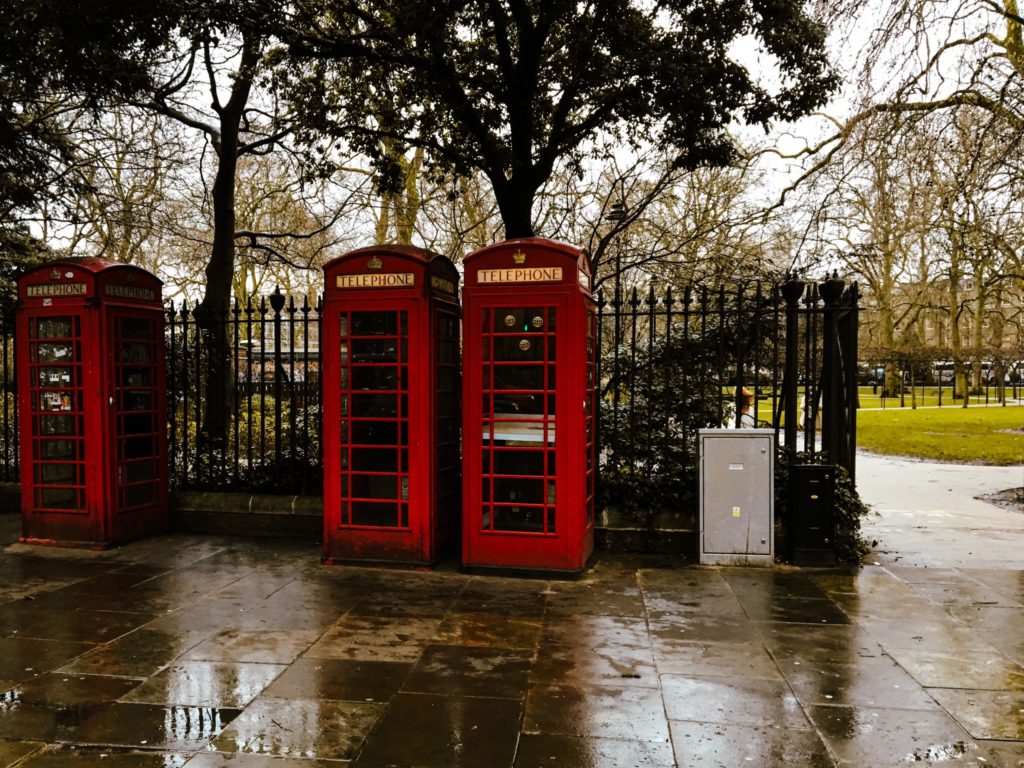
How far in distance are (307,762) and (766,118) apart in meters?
8.83

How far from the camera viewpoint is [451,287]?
6.90 meters

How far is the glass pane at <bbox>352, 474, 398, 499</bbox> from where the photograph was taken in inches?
258

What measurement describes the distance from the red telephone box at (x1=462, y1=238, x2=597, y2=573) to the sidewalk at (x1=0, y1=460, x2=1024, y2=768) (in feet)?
1.28

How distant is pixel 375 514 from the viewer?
21.7ft

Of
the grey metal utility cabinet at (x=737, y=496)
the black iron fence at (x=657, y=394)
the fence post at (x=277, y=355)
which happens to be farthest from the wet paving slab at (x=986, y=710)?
the fence post at (x=277, y=355)

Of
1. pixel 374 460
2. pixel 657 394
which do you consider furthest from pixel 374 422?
pixel 657 394

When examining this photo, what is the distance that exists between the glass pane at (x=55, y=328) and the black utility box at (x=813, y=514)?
6962mm

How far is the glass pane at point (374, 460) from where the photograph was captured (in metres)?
6.51

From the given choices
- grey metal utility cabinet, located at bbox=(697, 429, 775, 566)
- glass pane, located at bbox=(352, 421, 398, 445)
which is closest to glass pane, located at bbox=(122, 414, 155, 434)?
glass pane, located at bbox=(352, 421, 398, 445)

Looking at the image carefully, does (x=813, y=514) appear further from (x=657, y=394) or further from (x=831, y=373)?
(x=657, y=394)

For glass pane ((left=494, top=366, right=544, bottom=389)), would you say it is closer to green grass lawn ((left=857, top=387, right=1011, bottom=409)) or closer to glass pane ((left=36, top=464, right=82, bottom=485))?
glass pane ((left=36, top=464, right=82, bottom=485))

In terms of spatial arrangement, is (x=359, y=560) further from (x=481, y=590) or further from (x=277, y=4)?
(x=277, y=4)

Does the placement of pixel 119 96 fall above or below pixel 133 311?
above

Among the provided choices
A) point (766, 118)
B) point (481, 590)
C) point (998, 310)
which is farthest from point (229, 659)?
point (998, 310)
